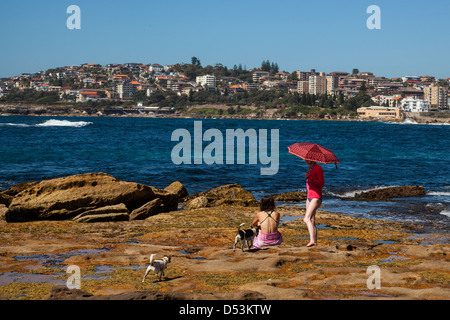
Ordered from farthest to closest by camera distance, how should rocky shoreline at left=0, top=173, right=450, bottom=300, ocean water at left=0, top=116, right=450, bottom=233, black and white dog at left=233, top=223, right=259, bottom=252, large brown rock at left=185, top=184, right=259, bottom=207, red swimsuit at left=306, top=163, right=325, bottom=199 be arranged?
ocean water at left=0, top=116, right=450, bottom=233
large brown rock at left=185, top=184, right=259, bottom=207
red swimsuit at left=306, top=163, right=325, bottom=199
black and white dog at left=233, top=223, right=259, bottom=252
rocky shoreline at left=0, top=173, right=450, bottom=300

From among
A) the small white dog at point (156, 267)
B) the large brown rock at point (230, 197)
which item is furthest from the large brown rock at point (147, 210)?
the small white dog at point (156, 267)

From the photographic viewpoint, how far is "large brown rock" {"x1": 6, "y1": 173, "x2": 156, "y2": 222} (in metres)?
15.3

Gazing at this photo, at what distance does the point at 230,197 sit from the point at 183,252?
29.1ft

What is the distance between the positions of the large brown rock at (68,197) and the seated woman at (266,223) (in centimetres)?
626

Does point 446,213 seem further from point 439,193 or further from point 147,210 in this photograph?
point 147,210

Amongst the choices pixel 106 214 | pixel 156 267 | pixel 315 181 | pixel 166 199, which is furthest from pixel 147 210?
pixel 156 267

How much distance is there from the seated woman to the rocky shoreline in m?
0.35

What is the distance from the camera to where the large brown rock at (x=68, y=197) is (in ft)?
50.2

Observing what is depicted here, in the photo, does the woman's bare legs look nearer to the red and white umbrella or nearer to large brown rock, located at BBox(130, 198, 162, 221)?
the red and white umbrella

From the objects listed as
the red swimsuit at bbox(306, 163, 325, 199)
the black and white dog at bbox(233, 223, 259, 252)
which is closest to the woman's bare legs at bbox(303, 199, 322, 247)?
the red swimsuit at bbox(306, 163, 325, 199)

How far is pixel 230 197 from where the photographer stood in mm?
19953

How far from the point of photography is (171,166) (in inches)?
1444
